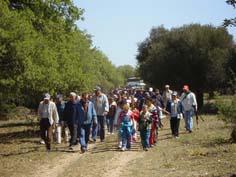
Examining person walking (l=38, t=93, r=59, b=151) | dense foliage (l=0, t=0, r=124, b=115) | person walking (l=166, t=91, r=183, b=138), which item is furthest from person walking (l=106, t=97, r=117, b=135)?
person walking (l=38, t=93, r=59, b=151)

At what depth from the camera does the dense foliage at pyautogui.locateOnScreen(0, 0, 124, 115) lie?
21453 mm

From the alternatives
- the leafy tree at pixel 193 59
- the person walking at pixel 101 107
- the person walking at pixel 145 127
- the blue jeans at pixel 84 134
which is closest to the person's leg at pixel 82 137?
the blue jeans at pixel 84 134

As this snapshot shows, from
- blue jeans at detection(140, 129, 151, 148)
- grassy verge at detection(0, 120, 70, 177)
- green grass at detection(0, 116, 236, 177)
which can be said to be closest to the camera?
green grass at detection(0, 116, 236, 177)

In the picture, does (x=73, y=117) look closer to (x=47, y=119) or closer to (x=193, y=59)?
(x=47, y=119)

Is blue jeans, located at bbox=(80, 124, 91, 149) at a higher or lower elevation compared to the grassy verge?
higher

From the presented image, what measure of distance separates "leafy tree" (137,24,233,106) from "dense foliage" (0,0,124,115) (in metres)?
15.1

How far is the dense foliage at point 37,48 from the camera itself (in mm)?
21453

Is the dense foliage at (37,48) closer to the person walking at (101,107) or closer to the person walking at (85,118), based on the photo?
the person walking at (101,107)

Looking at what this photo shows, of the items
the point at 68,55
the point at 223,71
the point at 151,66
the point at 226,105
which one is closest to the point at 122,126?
the point at 226,105

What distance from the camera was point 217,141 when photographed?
18688mm

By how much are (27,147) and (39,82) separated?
386cm

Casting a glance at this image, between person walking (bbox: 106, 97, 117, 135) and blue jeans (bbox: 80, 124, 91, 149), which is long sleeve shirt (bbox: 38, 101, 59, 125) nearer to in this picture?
blue jeans (bbox: 80, 124, 91, 149)

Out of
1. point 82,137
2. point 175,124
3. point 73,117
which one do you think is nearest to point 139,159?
point 82,137

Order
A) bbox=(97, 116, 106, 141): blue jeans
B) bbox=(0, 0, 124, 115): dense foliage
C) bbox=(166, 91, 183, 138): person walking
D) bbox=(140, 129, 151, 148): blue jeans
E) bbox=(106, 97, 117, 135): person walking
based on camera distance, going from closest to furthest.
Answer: bbox=(140, 129, 151, 148): blue jeans, bbox=(97, 116, 106, 141): blue jeans, bbox=(166, 91, 183, 138): person walking, bbox=(0, 0, 124, 115): dense foliage, bbox=(106, 97, 117, 135): person walking
